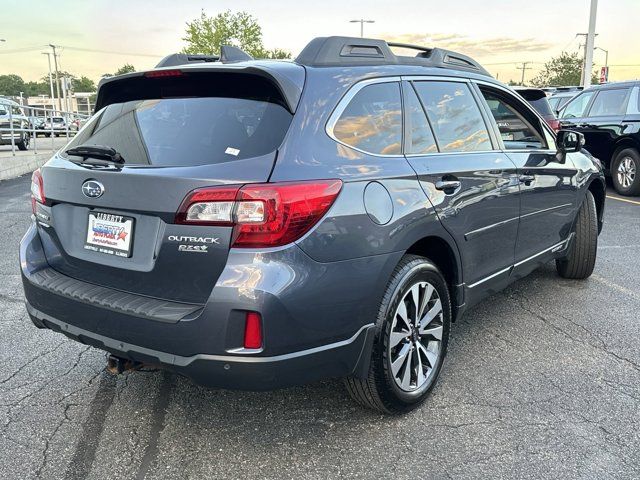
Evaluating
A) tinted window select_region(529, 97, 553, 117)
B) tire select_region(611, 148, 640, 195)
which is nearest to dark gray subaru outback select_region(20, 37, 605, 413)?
tinted window select_region(529, 97, 553, 117)

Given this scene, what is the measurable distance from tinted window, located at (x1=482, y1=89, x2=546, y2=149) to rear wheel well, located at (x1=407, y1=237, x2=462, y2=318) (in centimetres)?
111

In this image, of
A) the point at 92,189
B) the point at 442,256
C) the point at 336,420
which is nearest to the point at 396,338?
the point at 336,420

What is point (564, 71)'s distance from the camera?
5762cm

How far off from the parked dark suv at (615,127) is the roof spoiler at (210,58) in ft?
29.5

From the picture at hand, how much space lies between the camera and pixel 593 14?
22.2 m

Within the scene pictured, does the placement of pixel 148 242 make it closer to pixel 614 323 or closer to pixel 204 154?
pixel 204 154

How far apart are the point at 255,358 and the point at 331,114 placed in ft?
3.67

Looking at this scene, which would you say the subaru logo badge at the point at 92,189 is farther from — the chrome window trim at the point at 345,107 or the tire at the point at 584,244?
the tire at the point at 584,244

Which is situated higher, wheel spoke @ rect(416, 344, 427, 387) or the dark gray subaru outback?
the dark gray subaru outback

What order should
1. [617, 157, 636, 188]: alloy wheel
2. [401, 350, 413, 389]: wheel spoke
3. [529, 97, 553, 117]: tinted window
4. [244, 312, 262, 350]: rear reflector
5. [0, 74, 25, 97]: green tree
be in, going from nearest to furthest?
[244, 312, 262, 350]: rear reflector → [401, 350, 413, 389]: wheel spoke → [529, 97, 553, 117]: tinted window → [617, 157, 636, 188]: alloy wheel → [0, 74, 25, 97]: green tree

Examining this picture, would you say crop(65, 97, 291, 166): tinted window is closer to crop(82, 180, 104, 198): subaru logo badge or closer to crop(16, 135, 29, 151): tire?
crop(82, 180, 104, 198): subaru logo badge

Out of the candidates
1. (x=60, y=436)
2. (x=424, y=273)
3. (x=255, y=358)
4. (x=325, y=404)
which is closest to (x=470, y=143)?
(x=424, y=273)

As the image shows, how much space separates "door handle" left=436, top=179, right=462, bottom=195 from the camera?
301 centimetres

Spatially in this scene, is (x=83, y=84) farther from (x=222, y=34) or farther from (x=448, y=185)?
(x=448, y=185)
